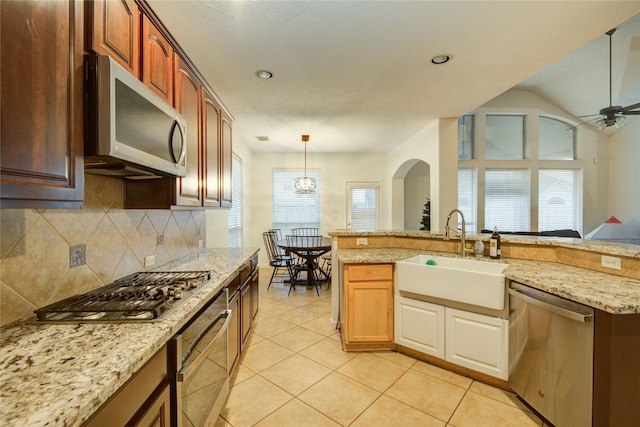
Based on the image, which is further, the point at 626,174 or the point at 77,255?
the point at 626,174

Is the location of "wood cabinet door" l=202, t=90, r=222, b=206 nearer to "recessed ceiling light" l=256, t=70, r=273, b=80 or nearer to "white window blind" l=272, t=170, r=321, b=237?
"recessed ceiling light" l=256, t=70, r=273, b=80

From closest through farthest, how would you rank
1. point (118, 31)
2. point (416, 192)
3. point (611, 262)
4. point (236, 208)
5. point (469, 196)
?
1. point (118, 31)
2. point (611, 262)
3. point (236, 208)
4. point (469, 196)
5. point (416, 192)

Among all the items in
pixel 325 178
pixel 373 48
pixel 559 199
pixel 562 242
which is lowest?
pixel 562 242

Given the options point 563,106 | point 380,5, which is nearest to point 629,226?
point 563,106

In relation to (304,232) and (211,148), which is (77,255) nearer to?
(211,148)

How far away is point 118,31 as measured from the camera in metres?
1.20

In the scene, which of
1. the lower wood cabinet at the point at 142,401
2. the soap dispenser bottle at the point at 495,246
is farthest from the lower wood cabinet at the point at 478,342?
the lower wood cabinet at the point at 142,401

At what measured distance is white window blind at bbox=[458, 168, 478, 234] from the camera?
563cm

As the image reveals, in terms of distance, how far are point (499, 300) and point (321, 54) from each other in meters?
2.30

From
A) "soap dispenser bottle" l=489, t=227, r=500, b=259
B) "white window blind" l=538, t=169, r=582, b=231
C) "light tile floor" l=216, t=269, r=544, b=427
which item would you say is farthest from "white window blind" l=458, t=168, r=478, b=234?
"light tile floor" l=216, t=269, r=544, b=427

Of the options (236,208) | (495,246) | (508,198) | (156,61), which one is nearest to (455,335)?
A: (495,246)

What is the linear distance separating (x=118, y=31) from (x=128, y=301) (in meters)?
1.22

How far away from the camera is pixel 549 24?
72.1 inches

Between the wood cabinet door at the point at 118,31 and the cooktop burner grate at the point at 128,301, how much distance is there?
40.5 inches
